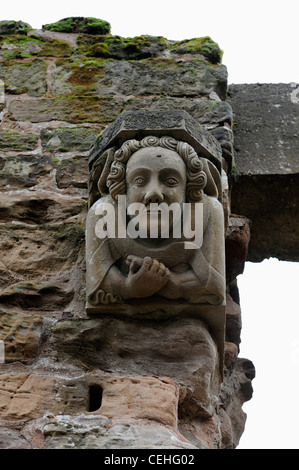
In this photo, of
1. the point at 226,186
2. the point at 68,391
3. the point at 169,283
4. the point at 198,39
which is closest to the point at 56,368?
the point at 68,391

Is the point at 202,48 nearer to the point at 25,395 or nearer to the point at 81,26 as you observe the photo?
the point at 81,26

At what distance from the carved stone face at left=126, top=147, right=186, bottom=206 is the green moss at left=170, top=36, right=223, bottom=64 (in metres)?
1.52

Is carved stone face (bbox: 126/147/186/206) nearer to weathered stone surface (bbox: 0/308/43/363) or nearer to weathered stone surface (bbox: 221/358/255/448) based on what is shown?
weathered stone surface (bbox: 0/308/43/363)

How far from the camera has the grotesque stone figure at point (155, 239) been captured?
11.8 ft

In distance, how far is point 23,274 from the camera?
159 inches

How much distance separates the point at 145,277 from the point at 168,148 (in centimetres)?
51

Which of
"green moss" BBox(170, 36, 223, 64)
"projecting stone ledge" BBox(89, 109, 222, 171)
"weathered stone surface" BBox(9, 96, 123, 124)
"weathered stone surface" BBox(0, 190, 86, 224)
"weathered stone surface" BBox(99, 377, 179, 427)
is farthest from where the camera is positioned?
"green moss" BBox(170, 36, 223, 64)

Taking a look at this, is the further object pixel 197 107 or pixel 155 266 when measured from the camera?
pixel 197 107

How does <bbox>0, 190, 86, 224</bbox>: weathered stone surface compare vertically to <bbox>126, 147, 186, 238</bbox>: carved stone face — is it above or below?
below

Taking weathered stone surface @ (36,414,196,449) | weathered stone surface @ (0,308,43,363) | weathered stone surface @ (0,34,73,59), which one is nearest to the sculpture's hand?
weathered stone surface @ (0,308,43,363)

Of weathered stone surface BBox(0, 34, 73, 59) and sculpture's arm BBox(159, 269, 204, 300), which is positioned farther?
weathered stone surface BBox(0, 34, 73, 59)

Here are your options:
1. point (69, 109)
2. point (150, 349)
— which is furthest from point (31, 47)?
point (150, 349)

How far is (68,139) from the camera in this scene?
4.59m

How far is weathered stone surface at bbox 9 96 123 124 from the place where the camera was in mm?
4730
